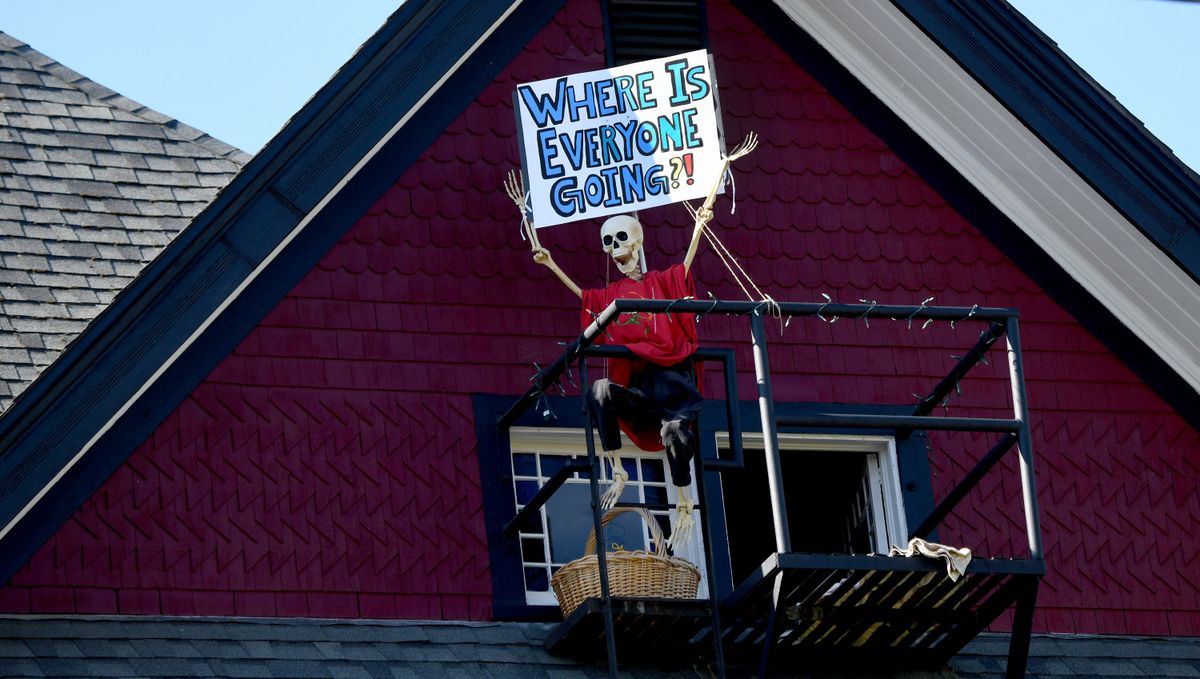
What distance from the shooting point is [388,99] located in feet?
46.5

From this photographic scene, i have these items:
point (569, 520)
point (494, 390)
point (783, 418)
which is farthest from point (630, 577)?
point (494, 390)

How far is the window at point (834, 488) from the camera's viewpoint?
14914 millimetres

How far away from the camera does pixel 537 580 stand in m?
14.2

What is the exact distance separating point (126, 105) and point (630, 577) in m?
5.94

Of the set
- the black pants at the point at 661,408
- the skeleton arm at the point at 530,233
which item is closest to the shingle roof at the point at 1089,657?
the black pants at the point at 661,408

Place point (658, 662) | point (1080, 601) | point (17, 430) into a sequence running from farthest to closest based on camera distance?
1. point (1080, 601)
2. point (658, 662)
3. point (17, 430)

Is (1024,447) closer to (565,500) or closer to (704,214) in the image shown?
(704,214)

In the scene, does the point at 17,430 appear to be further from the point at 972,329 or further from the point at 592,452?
the point at 972,329

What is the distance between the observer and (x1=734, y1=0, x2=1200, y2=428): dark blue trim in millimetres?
15586

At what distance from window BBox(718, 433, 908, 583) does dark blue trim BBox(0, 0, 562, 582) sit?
8.19 feet

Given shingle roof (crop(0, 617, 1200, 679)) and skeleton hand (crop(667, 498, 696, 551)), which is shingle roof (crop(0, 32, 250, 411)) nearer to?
shingle roof (crop(0, 617, 1200, 679))

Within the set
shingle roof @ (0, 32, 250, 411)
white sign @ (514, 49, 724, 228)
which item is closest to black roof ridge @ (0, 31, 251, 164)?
shingle roof @ (0, 32, 250, 411)

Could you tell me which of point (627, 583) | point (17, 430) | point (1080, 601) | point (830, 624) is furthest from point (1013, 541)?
point (17, 430)

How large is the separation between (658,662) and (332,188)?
3.02 m
